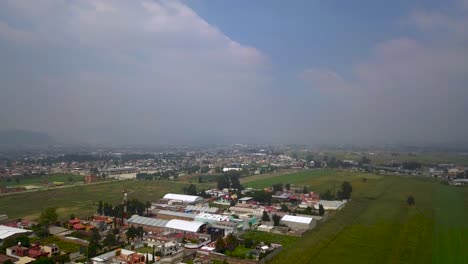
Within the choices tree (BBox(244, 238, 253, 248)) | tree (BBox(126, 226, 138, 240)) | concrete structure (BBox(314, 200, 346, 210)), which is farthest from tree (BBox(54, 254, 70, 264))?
concrete structure (BBox(314, 200, 346, 210))

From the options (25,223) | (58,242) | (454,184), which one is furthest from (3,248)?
(454,184)

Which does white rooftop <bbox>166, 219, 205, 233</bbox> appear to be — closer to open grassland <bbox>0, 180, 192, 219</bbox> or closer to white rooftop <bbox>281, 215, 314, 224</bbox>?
white rooftop <bbox>281, 215, 314, 224</bbox>

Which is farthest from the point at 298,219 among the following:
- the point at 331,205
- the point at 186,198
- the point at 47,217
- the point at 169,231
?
the point at 47,217

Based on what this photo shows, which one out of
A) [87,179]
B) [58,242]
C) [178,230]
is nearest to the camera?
[58,242]

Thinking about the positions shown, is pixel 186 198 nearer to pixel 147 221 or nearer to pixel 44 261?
pixel 147 221

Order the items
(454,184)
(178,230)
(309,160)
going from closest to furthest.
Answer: (178,230) < (454,184) < (309,160)

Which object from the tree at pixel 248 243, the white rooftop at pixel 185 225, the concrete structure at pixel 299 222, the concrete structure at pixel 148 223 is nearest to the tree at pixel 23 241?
the concrete structure at pixel 148 223

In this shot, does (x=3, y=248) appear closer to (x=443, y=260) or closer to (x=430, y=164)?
(x=443, y=260)
